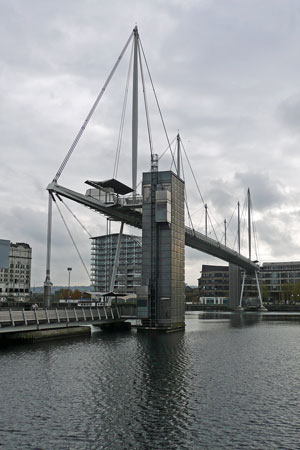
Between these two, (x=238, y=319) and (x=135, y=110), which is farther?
(x=238, y=319)

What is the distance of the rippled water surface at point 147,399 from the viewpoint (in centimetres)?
1574

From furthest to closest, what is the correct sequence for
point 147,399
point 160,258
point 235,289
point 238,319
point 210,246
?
point 235,289, point 238,319, point 210,246, point 160,258, point 147,399

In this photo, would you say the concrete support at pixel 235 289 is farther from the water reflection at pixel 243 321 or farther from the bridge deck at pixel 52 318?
the bridge deck at pixel 52 318

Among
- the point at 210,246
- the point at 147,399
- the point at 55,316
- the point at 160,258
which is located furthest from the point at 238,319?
the point at 147,399

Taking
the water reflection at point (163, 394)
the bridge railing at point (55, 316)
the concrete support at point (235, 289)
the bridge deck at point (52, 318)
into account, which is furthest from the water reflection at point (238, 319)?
the concrete support at point (235, 289)

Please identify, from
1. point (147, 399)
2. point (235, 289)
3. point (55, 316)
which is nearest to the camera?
point (147, 399)

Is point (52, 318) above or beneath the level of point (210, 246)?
beneath

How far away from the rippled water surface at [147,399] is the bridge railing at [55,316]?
2.90 meters

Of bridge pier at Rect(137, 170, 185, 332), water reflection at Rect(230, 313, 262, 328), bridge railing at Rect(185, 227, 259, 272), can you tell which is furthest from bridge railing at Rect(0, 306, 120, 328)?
bridge railing at Rect(185, 227, 259, 272)

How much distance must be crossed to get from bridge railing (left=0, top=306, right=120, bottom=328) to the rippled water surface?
9.51 ft

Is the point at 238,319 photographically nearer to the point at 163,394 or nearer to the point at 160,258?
the point at 160,258

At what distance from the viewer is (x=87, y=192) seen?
5959 centimetres

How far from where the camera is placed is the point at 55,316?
1788 inches

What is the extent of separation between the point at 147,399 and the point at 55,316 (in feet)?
85.3
